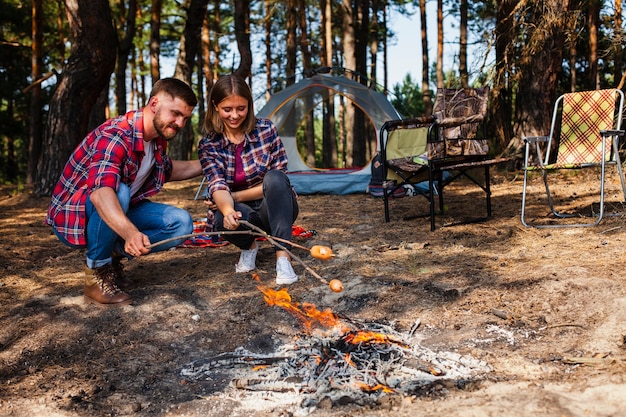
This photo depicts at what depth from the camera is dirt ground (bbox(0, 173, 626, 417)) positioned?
200 cm

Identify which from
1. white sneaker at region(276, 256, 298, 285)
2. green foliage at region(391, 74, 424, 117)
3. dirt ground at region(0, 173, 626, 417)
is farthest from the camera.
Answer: green foliage at region(391, 74, 424, 117)

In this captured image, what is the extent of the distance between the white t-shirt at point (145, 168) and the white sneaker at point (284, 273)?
3.00ft

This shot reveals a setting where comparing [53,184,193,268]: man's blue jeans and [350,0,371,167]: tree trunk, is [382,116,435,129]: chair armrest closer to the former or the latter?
[53,184,193,268]: man's blue jeans

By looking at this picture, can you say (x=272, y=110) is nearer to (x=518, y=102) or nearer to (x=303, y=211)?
(x=303, y=211)

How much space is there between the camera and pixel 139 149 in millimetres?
2979

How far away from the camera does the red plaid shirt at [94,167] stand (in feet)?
9.33

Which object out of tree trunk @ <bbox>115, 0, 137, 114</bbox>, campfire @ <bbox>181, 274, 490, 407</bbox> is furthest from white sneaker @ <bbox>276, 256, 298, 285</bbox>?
tree trunk @ <bbox>115, 0, 137, 114</bbox>

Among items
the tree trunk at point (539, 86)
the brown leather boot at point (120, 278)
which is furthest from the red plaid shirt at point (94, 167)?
the tree trunk at point (539, 86)

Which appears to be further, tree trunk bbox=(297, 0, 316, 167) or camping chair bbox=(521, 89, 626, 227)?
→ tree trunk bbox=(297, 0, 316, 167)

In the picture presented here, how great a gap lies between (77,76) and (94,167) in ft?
16.1

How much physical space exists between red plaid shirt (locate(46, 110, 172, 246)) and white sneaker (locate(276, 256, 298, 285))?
975mm

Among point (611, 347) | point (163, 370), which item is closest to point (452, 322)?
point (611, 347)

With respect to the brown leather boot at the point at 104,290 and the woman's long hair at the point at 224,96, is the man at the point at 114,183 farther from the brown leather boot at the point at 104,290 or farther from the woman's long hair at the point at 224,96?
the woman's long hair at the point at 224,96

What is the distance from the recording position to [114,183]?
281 centimetres
